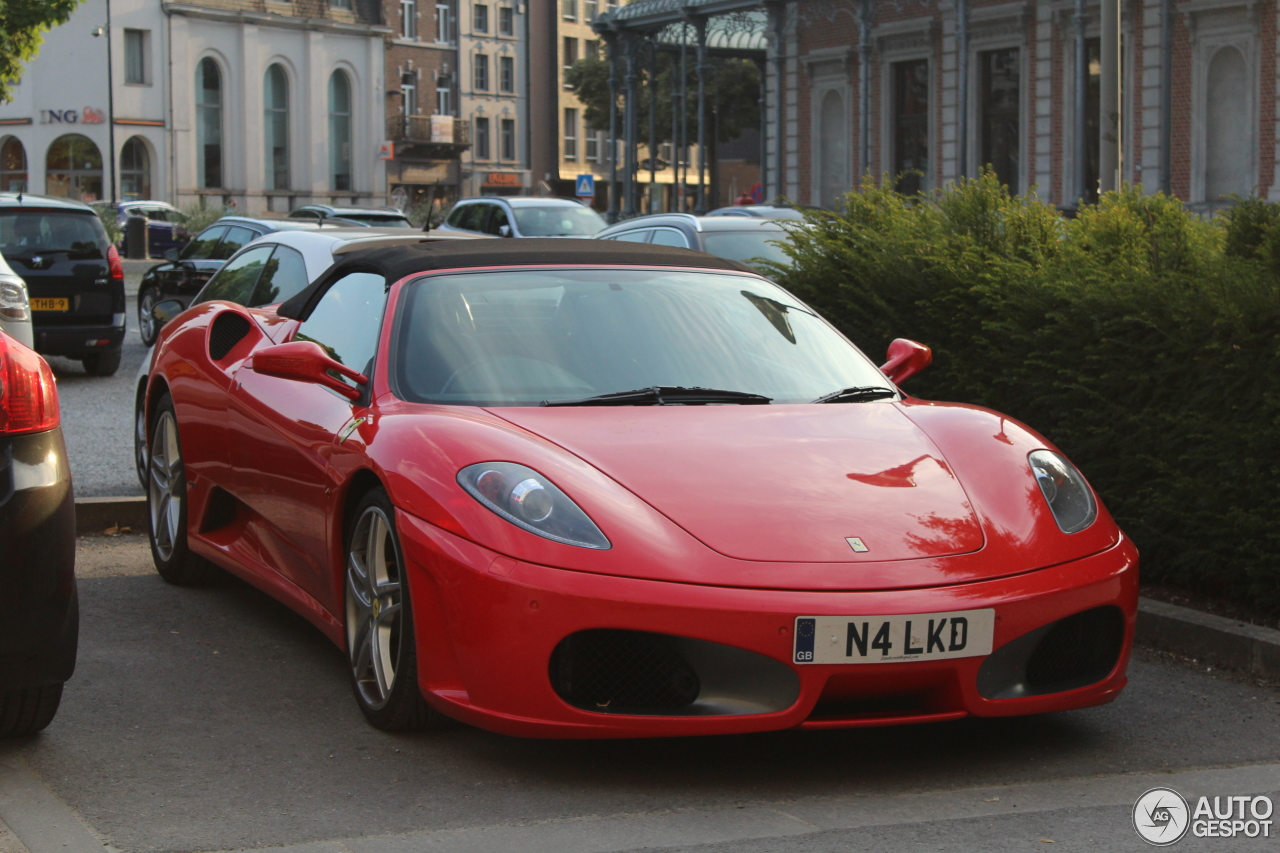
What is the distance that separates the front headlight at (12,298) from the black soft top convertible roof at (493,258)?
5.53 meters

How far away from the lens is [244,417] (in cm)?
562

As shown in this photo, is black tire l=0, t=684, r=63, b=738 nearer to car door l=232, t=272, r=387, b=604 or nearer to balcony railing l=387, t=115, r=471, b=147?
car door l=232, t=272, r=387, b=604

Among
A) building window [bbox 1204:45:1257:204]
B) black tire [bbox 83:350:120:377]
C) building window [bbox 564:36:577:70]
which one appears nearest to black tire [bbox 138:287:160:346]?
black tire [bbox 83:350:120:377]

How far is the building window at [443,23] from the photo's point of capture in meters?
73.5

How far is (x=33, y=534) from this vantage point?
3910mm

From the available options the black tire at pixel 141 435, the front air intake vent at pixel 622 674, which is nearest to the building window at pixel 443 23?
the black tire at pixel 141 435

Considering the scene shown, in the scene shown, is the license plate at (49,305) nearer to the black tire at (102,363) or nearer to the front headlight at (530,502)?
the black tire at (102,363)

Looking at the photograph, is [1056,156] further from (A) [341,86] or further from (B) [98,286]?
(A) [341,86]

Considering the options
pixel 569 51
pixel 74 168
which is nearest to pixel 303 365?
pixel 74 168

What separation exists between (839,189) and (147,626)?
37.7 meters

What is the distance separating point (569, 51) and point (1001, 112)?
46.1m

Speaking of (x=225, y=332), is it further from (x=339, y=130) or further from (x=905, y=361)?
(x=339, y=130)

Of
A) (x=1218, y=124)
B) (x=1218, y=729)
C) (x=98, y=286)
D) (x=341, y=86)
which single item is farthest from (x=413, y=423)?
(x=341, y=86)

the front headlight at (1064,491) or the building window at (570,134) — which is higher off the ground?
the building window at (570,134)
